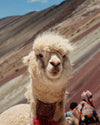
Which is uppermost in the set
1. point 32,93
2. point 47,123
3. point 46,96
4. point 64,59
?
point 64,59

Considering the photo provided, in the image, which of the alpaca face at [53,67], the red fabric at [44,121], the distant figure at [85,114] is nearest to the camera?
the alpaca face at [53,67]

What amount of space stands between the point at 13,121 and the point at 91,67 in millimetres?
5341

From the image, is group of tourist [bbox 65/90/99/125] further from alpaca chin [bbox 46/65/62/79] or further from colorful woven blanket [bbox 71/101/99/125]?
alpaca chin [bbox 46/65/62/79]

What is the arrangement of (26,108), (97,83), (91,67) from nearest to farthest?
(26,108), (97,83), (91,67)

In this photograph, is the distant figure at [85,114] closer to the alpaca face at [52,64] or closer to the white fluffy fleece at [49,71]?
the white fluffy fleece at [49,71]

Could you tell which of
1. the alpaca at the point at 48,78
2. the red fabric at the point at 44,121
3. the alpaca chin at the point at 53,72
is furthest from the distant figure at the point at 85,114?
the alpaca chin at the point at 53,72

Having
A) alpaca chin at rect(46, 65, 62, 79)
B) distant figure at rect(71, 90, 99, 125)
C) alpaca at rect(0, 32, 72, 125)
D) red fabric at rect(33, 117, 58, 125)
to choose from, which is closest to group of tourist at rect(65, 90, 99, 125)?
distant figure at rect(71, 90, 99, 125)

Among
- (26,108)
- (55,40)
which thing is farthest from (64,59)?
(26,108)

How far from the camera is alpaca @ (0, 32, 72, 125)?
1.76m

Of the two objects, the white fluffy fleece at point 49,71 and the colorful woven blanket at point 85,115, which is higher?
the white fluffy fleece at point 49,71

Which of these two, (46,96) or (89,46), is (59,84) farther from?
(89,46)

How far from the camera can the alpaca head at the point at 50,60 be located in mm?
1703

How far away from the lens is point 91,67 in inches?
282

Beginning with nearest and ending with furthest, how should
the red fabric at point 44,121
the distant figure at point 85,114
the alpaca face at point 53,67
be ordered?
1. the alpaca face at point 53,67
2. the red fabric at point 44,121
3. the distant figure at point 85,114
